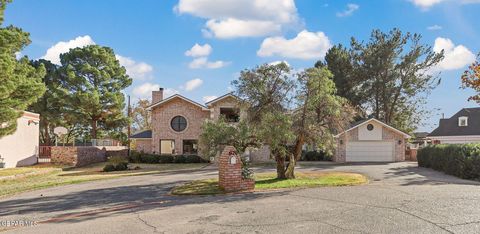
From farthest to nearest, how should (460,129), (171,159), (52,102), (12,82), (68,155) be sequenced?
(52,102), (460,129), (171,159), (68,155), (12,82)

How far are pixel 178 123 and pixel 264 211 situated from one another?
2571 centimetres

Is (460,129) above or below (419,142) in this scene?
above

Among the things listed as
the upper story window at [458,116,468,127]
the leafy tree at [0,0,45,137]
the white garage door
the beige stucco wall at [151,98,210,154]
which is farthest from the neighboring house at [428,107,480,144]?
the leafy tree at [0,0,45,137]

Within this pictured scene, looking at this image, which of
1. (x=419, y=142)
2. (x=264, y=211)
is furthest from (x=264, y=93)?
(x=419, y=142)

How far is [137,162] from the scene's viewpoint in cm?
3434

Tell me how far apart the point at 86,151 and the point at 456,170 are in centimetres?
2730

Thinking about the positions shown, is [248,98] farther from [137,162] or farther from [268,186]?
[137,162]

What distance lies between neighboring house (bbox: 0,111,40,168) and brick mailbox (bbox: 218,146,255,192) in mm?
18074

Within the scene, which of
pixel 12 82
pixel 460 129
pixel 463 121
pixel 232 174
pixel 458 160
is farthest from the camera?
pixel 463 121

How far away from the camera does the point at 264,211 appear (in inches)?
416

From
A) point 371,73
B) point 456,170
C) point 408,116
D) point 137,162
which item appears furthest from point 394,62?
point 137,162

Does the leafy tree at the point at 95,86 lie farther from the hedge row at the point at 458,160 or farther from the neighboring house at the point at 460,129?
the neighboring house at the point at 460,129

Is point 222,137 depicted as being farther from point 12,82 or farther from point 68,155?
point 68,155

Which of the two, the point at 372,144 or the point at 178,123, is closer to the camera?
the point at 372,144
